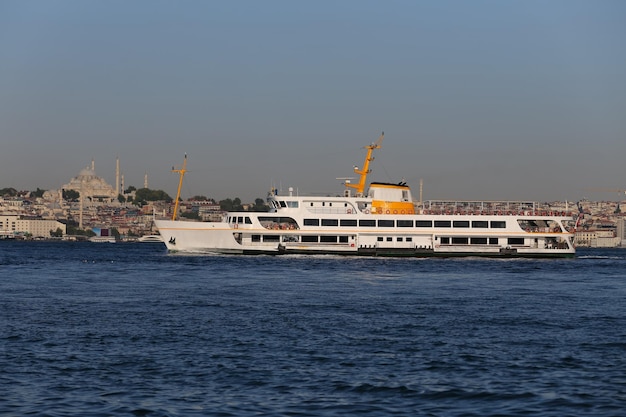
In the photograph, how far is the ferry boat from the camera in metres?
74.8

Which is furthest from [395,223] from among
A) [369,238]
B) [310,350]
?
[310,350]

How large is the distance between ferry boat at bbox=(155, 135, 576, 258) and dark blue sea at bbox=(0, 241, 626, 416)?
29.3 meters

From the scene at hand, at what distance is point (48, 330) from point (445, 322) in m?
12.1

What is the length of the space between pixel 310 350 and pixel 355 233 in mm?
51485

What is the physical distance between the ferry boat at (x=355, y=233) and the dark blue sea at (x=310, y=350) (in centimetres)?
2926

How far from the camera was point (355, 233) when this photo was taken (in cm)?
7500

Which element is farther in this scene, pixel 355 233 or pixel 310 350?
pixel 355 233

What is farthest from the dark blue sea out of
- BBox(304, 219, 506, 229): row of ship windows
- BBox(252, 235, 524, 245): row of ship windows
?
BBox(304, 219, 506, 229): row of ship windows

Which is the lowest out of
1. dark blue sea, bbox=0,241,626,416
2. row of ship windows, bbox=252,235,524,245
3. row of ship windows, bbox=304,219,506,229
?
dark blue sea, bbox=0,241,626,416

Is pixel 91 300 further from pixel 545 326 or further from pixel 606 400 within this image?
pixel 606 400

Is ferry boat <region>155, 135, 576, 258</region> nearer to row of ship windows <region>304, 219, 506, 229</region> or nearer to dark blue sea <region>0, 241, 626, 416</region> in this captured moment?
row of ship windows <region>304, 219, 506, 229</region>

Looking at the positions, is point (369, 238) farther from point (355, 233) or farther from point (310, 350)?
point (310, 350)

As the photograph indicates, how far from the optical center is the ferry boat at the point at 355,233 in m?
74.8

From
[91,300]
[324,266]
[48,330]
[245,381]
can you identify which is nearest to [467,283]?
[324,266]
